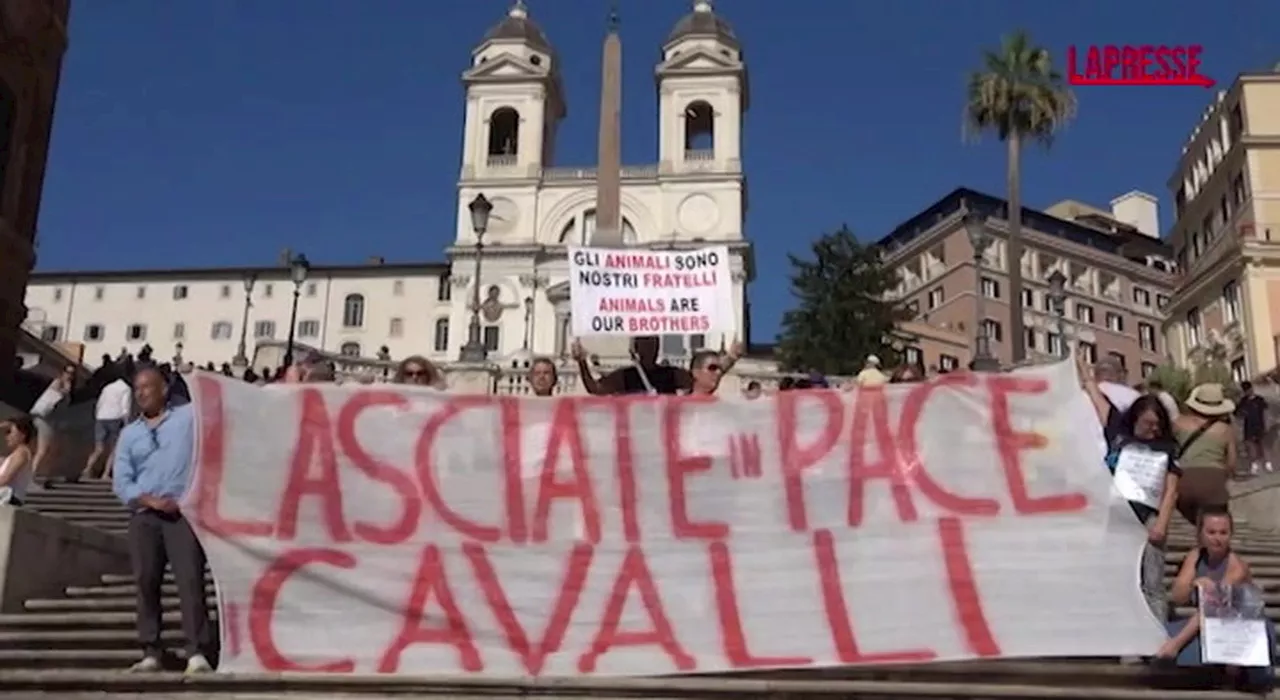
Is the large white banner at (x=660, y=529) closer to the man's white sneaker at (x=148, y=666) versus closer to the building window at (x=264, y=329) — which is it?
the man's white sneaker at (x=148, y=666)

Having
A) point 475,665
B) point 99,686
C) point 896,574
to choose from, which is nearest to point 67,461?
point 99,686

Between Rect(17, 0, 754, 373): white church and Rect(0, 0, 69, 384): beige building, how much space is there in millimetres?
37198

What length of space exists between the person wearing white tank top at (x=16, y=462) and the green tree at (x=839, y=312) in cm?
4672

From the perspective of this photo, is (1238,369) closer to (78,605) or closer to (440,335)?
(440,335)

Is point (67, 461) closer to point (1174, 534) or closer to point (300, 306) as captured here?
point (1174, 534)

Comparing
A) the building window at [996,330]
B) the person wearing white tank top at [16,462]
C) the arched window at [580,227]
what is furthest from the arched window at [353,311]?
the person wearing white tank top at [16,462]

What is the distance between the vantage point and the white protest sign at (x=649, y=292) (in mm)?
10141

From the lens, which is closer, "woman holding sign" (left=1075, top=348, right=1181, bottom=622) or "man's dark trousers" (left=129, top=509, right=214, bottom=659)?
"man's dark trousers" (left=129, top=509, right=214, bottom=659)

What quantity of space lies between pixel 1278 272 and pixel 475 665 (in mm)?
48659

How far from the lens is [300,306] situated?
269 feet

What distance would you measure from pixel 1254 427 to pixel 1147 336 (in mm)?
74840

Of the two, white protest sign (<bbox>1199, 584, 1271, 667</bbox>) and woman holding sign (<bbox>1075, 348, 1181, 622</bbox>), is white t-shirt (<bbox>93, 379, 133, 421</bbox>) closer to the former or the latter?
woman holding sign (<bbox>1075, 348, 1181, 622</bbox>)

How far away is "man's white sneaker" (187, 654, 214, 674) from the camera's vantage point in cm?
685

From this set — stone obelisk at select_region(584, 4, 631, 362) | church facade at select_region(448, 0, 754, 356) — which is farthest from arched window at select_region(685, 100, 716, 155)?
stone obelisk at select_region(584, 4, 631, 362)
